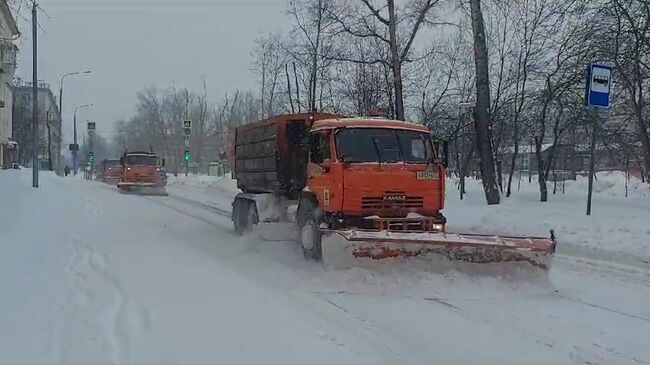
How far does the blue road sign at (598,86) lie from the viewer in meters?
13.9

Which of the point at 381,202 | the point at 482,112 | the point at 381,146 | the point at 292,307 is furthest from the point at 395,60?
the point at 292,307

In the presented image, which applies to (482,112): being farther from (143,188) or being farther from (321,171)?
(143,188)

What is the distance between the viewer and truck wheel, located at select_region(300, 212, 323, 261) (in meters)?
11.4

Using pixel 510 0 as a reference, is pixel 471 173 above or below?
below

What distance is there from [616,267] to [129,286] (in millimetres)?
7238

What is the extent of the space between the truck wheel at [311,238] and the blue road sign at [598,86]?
6.15 meters

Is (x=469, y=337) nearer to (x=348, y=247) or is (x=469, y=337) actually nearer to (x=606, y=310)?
(x=606, y=310)

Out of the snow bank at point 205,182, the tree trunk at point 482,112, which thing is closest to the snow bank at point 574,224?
the tree trunk at point 482,112

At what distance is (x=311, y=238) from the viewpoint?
1162 centimetres

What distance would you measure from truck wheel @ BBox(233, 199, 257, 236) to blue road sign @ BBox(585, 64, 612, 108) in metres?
7.06

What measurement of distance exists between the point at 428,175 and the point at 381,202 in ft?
3.14

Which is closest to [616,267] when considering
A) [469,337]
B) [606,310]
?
[606,310]

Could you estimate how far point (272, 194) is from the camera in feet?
47.1

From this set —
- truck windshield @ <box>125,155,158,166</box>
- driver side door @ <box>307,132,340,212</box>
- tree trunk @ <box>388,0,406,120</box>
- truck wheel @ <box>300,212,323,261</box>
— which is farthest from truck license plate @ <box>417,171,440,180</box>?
truck windshield @ <box>125,155,158,166</box>
